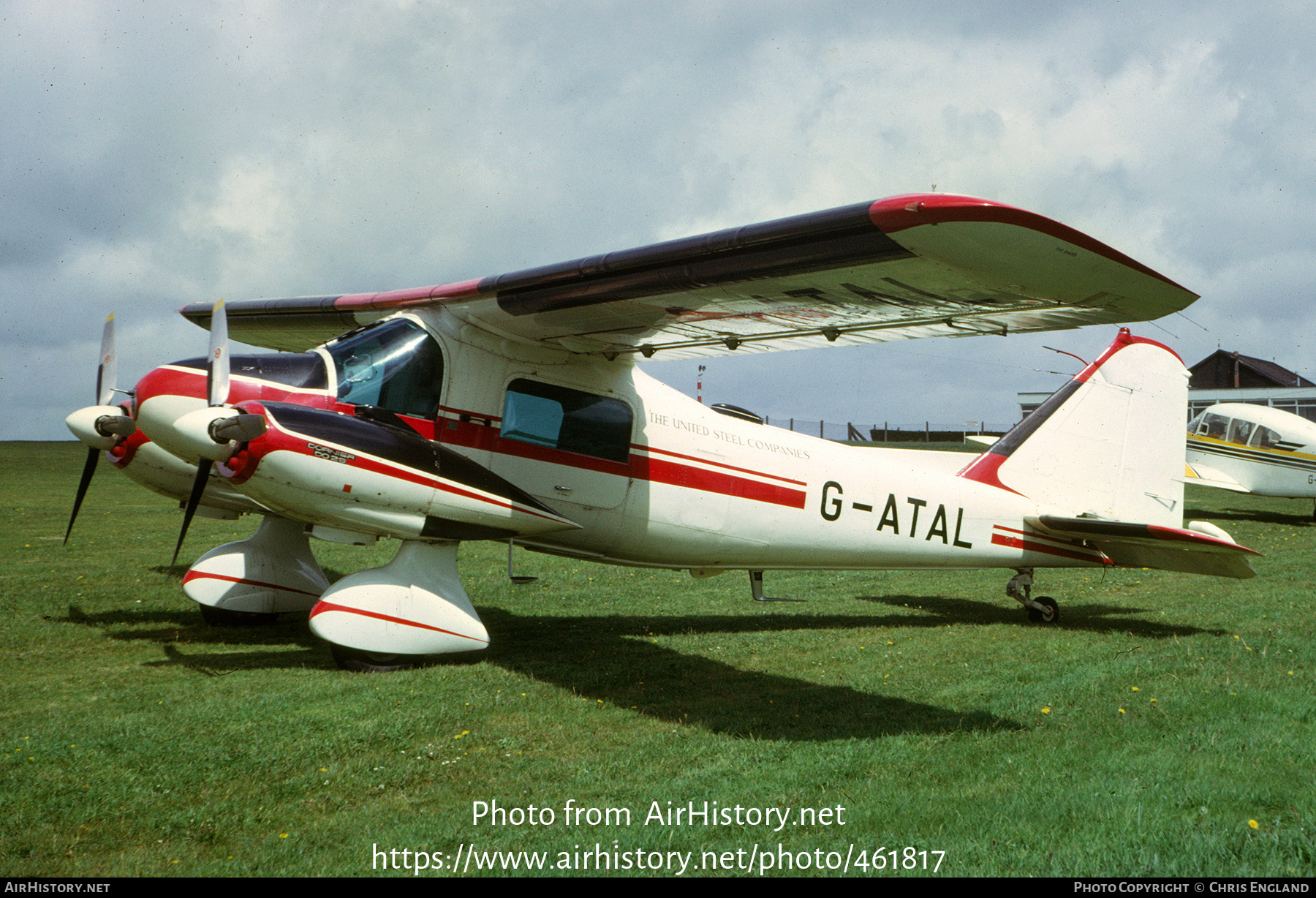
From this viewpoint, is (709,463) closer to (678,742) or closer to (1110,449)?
(678,742)

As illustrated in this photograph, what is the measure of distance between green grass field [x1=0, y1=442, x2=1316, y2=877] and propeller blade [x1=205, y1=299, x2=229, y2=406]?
2103mm

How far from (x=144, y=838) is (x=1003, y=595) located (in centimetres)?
1006

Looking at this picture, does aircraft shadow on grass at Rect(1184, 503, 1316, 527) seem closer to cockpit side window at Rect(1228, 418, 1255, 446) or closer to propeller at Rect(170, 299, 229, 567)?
cockpit side window at Rect(1228, 418, 1255, 446)

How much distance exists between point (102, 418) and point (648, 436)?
4.99 meters

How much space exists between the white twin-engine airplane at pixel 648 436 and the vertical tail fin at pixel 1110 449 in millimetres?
27

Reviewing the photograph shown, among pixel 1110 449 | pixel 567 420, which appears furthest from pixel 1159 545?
pixel 567 420

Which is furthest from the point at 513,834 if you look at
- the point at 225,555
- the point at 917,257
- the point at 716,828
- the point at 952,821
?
the point at 225,555

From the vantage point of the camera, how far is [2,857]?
3371 millimetres

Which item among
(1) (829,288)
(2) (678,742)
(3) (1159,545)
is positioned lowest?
(2) (678,742)

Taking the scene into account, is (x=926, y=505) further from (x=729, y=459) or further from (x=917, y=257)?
(x=917, y=257)

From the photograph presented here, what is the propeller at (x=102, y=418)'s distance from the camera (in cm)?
759

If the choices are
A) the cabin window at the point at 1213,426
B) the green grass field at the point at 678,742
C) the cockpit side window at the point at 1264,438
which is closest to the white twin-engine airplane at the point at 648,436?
the green grass field at the point at 678,742

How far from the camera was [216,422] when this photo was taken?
5.87 metres

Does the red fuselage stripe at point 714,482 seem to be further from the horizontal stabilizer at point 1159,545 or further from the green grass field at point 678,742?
the horizontal stabilizer at point 1159,545
